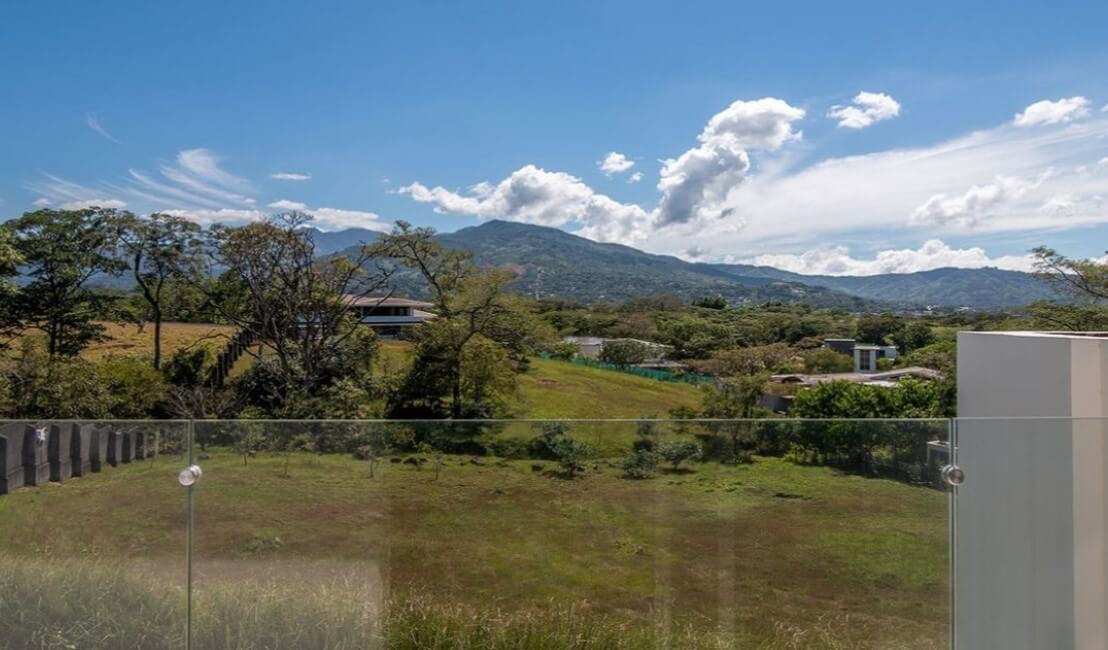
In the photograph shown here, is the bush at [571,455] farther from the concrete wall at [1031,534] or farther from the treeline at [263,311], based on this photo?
the treeline at [263,311]

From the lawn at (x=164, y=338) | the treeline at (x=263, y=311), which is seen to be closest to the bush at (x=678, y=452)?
the treeline at (x=263, y=311)

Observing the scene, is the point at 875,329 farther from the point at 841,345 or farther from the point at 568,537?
the point at 568,537

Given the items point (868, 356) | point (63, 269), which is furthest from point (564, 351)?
point (63, 269)

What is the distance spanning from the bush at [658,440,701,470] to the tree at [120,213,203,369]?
827 inches

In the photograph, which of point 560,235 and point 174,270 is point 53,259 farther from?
point 560,235

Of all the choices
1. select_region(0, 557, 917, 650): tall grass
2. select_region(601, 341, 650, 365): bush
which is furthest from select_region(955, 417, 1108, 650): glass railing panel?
select_region(601, 341, 650, 365): bush

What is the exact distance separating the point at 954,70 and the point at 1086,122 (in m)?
2.89

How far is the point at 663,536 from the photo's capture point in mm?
2555

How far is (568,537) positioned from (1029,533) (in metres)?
1.86

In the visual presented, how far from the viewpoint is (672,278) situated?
107312 millimetres

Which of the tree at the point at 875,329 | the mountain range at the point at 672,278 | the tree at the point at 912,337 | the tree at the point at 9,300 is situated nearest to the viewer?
the tree at the point at 9,300

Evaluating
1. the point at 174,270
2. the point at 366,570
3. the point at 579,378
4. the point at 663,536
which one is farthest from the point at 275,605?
the point at 579,378

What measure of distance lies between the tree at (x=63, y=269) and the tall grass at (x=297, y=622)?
65.1 ft

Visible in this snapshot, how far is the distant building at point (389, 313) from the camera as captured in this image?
21.8 meters
